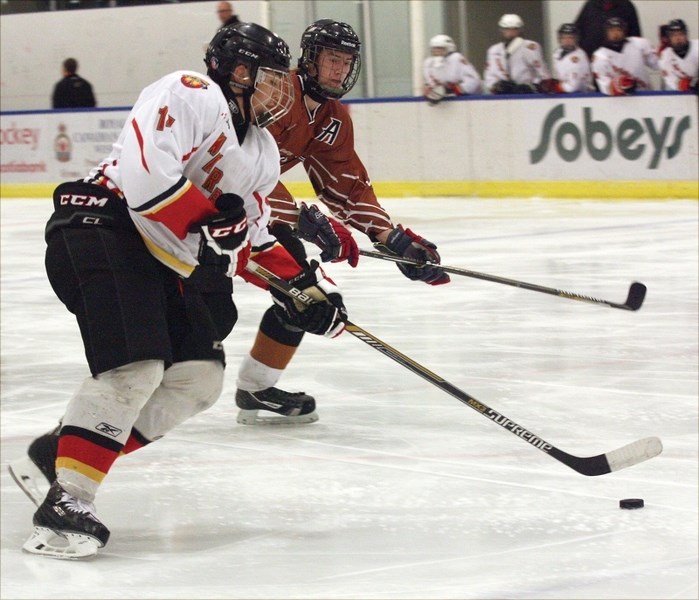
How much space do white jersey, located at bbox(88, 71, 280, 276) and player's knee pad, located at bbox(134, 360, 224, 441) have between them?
19 centimetres

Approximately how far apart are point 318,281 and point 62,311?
2680 mm

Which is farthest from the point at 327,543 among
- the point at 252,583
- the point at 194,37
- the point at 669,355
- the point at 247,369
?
the point at 194,37

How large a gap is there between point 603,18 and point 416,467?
6.60 metres

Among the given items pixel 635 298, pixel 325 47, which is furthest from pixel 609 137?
pixel 325 47

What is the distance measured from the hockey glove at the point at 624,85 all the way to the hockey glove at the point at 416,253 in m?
5.48

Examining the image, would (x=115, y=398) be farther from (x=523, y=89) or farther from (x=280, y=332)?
(x=523, y=89)

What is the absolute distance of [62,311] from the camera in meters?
5.47

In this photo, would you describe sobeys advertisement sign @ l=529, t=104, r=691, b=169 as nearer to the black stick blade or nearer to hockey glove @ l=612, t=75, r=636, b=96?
hockey glove @ l=612, t=75, r=636, b=96

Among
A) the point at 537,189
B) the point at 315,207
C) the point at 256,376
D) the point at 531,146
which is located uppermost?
the point at 315,207

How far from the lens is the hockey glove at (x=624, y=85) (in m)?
8.79

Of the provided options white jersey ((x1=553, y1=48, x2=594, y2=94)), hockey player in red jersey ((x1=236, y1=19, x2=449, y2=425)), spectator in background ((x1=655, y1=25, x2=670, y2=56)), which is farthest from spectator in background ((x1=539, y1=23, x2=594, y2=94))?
hockey player in red jersey ((x1=236, y1=19, x2=449, y2=425))

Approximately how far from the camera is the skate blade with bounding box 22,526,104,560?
2584mm

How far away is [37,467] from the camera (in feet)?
9.27

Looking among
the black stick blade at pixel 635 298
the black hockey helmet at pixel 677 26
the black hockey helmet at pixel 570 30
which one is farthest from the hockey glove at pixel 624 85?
the black stick blade at pixel 635 298
